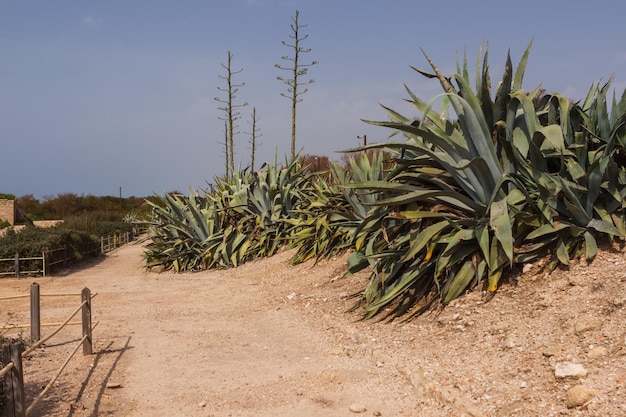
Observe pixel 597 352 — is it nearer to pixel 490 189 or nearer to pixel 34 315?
pixel 490 189

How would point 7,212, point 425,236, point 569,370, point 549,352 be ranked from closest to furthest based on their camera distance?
point 569,370, point 549,352, point 425,236, point 7,212

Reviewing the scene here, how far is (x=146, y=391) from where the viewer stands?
5.60 m

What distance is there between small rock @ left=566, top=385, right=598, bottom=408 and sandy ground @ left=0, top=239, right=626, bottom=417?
1 centimetres

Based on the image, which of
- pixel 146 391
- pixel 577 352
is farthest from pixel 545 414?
pixel 146 391

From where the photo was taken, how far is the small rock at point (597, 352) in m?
4.37

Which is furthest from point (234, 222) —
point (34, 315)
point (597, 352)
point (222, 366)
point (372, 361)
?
point (597, 352)

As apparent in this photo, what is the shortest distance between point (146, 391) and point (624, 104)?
5.47 m

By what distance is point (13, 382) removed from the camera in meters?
4.25

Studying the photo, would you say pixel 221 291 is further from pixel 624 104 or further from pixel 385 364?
pixel 624 104

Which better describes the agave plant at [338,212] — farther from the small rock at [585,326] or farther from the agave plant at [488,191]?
the small rock at [585,326]

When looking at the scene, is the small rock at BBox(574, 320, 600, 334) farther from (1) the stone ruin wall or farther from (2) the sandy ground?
(1) the stone ruin wall

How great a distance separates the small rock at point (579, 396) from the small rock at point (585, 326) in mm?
903

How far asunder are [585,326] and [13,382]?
168 inches

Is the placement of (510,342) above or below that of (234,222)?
Result: below
